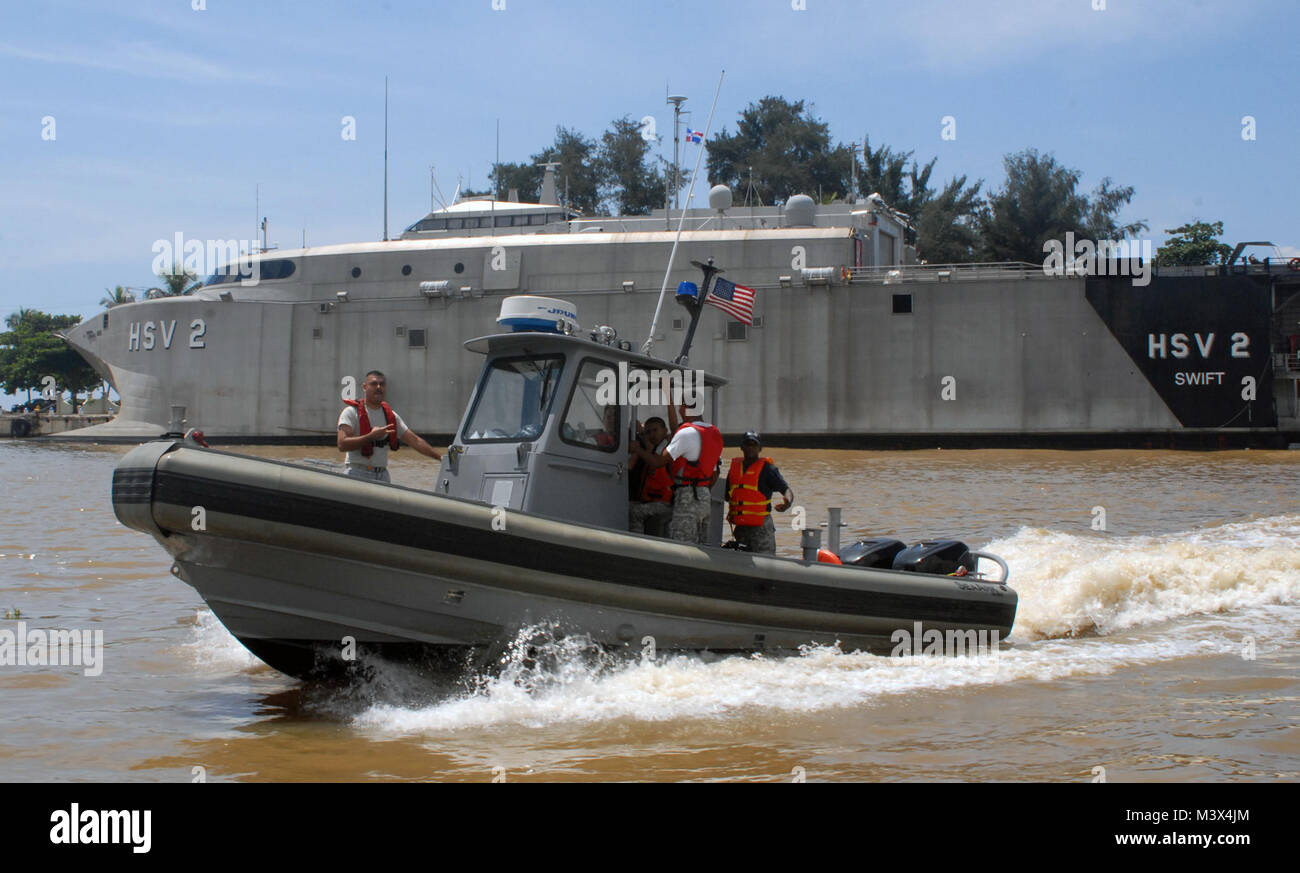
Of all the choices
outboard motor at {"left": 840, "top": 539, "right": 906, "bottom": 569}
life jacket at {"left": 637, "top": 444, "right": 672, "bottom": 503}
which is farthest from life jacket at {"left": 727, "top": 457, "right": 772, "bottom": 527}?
outboard motor at {"left": 840, "top": 539, "right": 906, "bottom": 569}

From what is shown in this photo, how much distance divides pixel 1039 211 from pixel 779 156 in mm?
19515

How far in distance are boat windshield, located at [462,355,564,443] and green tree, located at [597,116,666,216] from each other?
58431 mm

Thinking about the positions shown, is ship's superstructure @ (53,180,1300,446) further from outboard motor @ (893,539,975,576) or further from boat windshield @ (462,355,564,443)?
boat windshield @ (462,355,564,443)

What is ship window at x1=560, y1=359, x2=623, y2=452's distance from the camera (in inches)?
262

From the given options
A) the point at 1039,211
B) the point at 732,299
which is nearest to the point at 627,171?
the point at 1039,211

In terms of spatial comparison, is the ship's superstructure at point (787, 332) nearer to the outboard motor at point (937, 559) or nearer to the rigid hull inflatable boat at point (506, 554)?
the outboard motor at point (937, 559)

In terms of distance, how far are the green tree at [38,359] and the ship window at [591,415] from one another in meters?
64.8

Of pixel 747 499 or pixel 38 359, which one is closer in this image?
pixel 747 499
